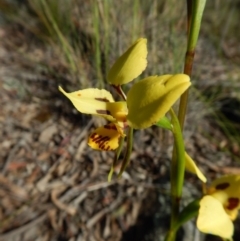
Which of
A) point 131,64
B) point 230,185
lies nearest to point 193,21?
point 131,64

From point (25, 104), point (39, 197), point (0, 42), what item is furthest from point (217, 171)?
point (0, 42)

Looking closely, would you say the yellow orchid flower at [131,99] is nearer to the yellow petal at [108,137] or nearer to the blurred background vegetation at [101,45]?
the yellow petal at [108,137]

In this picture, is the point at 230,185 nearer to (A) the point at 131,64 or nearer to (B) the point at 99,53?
(A) the point at 131,64

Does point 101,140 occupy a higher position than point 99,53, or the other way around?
point 99,53

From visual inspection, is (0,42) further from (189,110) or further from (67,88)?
(189,110)

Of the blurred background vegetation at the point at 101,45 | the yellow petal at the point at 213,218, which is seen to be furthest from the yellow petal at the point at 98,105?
the blurred background vegetation at the point at 101,45

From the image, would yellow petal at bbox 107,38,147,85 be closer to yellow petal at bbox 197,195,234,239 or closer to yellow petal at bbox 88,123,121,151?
yellow petal at bbox 88,123,121,151

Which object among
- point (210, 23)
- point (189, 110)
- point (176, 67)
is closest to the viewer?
point (176, 67)
